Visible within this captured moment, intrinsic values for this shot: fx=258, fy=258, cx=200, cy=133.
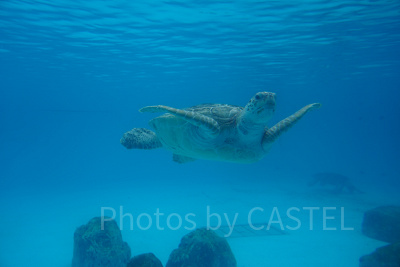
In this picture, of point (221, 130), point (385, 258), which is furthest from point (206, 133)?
point (385, 258)

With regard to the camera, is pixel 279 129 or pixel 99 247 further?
pixel 99 247

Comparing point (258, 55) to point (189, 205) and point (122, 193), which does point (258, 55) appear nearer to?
point (189, 205)

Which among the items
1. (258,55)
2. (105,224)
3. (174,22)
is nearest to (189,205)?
(105,224)

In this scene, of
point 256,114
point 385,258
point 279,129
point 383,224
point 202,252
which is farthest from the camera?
point 383,224

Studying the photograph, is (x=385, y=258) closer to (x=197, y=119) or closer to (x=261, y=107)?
(x=261, y=107)

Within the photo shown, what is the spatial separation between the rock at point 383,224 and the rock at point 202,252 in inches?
295

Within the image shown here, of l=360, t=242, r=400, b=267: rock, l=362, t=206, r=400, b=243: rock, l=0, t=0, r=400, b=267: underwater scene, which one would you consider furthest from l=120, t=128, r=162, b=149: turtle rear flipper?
l=362, t=206, r=400, b=243: rock

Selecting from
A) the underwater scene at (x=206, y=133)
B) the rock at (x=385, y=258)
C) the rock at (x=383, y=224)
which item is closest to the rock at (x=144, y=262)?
the underwater scene at (x=206, y=133)

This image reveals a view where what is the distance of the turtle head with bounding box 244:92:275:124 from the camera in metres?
4.45

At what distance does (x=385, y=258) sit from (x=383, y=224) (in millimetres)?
4610

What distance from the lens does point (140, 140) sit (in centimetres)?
716

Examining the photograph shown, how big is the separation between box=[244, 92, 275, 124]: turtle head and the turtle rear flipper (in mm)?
3445

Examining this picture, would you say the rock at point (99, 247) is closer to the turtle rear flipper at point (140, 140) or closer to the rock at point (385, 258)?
the turtle rear flipper at point (140, 140)

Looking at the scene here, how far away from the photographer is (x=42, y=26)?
51.9 ft
